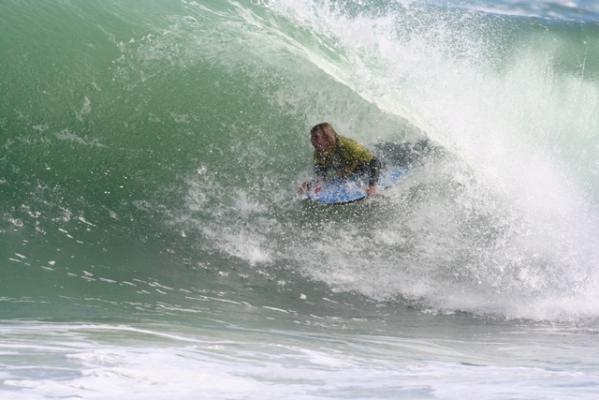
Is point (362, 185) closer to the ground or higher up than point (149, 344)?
higher up

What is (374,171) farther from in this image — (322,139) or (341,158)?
(322,139)

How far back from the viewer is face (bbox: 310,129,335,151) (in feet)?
21.9

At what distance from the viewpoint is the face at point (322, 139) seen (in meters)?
6.66

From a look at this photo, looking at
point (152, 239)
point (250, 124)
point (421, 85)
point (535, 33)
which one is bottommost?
point (152, 239)

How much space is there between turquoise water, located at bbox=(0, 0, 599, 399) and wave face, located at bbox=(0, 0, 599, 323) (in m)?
0.02

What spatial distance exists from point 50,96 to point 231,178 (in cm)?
211

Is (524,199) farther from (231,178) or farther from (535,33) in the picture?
(535,33)

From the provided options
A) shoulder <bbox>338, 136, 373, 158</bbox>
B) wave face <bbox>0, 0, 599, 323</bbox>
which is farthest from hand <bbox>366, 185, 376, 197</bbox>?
shoulder <bbox>338, 136, 373, 158</bbox>

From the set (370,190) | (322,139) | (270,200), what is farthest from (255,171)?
(370,190)

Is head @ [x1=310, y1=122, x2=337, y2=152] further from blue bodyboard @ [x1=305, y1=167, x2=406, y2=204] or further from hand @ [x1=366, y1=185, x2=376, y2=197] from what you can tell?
hand @ [x1=366, y1=185, x2=376, y2=197]

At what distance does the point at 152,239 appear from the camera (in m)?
6.90

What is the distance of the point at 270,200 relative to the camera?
7.43 m

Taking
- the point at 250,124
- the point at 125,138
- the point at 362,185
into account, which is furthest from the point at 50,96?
the point at 362,185

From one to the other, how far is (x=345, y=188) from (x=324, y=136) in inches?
19.9
